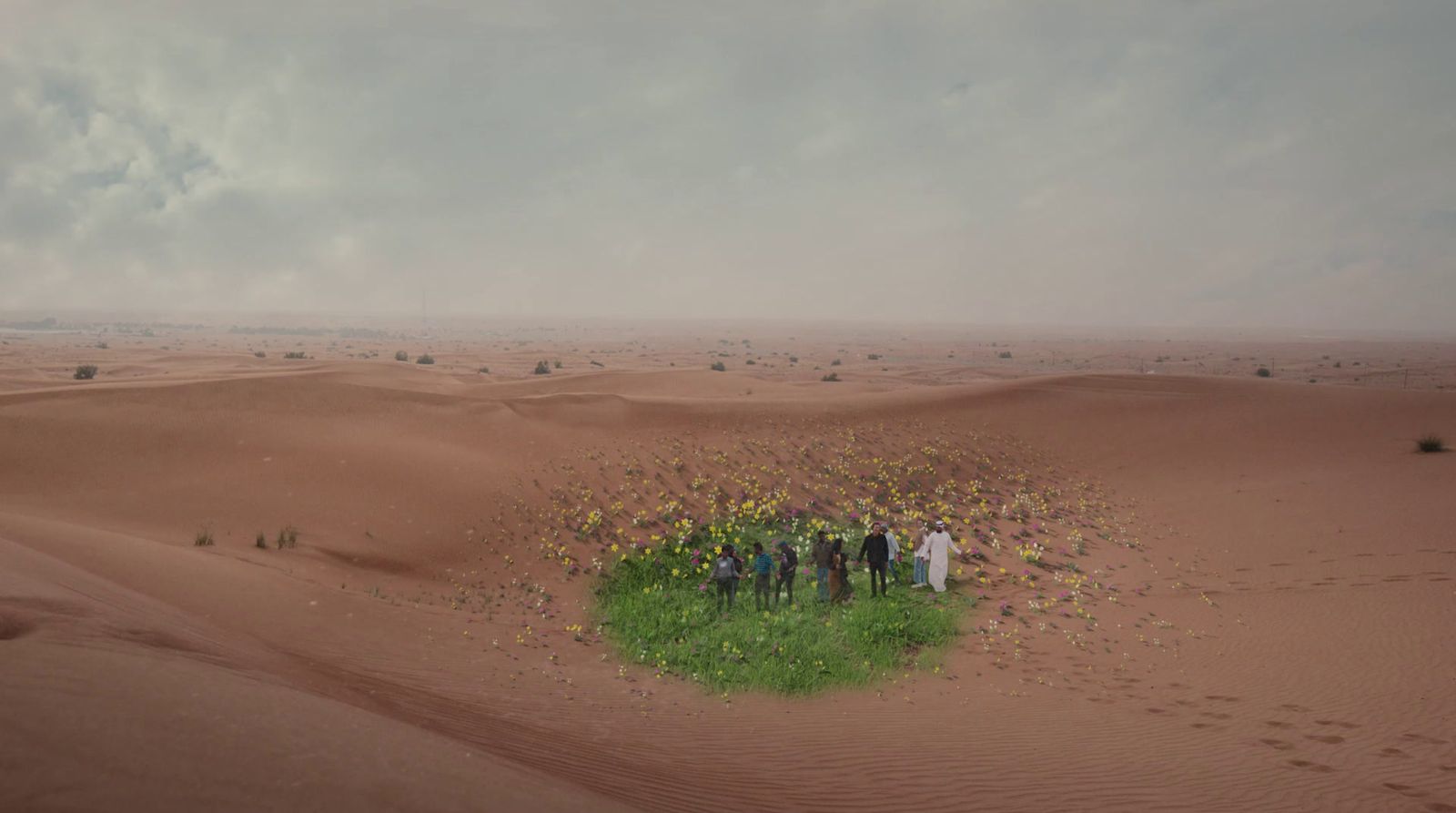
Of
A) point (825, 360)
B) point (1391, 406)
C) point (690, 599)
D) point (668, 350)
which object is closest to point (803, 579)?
point (690, 599)

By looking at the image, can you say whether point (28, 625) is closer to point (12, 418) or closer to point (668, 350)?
point (12, 418)

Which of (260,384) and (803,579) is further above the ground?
(260,384)

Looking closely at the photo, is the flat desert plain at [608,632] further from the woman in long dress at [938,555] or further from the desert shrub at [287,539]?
the woman in long dress at [938,555]

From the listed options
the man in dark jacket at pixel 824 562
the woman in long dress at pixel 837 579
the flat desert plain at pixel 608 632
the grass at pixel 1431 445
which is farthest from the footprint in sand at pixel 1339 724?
the grass at pixel 1431 445

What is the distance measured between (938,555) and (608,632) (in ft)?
18.6

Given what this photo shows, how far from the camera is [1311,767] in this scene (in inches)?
271

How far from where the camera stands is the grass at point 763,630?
9.65 metres

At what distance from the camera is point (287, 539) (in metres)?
12.5

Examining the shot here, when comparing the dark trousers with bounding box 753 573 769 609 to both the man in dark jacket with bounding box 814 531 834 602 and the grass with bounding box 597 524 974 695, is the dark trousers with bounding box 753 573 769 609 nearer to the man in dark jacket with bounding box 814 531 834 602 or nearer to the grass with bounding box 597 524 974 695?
the grass with bounding box 597 524 974 695

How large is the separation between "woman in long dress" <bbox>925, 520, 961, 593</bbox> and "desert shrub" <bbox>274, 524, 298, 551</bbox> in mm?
10662

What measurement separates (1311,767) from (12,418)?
23710 millimetres

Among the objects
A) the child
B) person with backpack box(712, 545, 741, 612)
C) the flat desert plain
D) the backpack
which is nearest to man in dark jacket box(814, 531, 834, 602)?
the child

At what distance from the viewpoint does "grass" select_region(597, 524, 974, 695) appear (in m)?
9.65

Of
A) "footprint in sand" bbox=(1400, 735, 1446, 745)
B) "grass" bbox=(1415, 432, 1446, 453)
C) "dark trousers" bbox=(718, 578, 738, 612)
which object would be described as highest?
Result: "grass" bbox=(1415, 432, 1446, 453)
